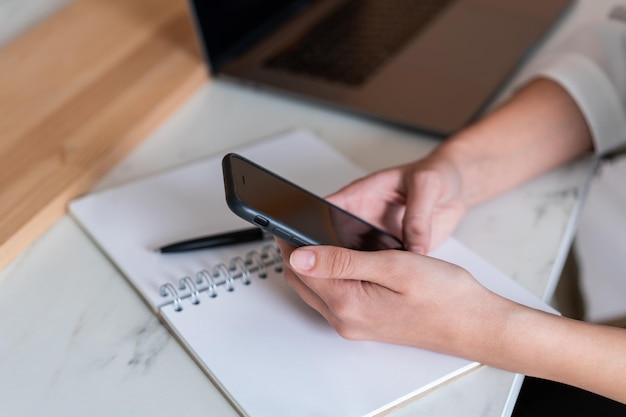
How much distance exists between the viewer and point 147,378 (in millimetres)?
592

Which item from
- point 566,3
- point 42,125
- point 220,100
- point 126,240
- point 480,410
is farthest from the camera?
point 566,3

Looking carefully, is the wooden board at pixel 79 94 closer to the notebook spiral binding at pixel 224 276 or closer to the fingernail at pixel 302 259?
the notebook spiral binding at pixel 224 276

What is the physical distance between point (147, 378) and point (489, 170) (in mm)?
442

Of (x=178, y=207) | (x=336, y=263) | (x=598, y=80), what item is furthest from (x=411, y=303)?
(x=598, y=80)

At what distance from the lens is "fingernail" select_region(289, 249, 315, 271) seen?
1.80 ft

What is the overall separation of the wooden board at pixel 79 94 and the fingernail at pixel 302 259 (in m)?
0.35

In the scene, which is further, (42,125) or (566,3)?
(566,3)

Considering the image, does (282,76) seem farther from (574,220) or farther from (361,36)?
(574,220)

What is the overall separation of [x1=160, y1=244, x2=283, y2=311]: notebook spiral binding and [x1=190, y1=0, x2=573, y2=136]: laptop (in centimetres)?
31

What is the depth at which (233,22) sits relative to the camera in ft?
3.33

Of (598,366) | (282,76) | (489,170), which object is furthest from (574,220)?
(282,76)

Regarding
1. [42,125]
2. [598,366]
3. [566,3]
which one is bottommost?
[598,366]

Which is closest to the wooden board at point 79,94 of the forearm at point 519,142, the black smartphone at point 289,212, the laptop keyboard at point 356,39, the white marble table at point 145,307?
the white marble table at point 145,307

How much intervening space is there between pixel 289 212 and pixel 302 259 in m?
0.05
